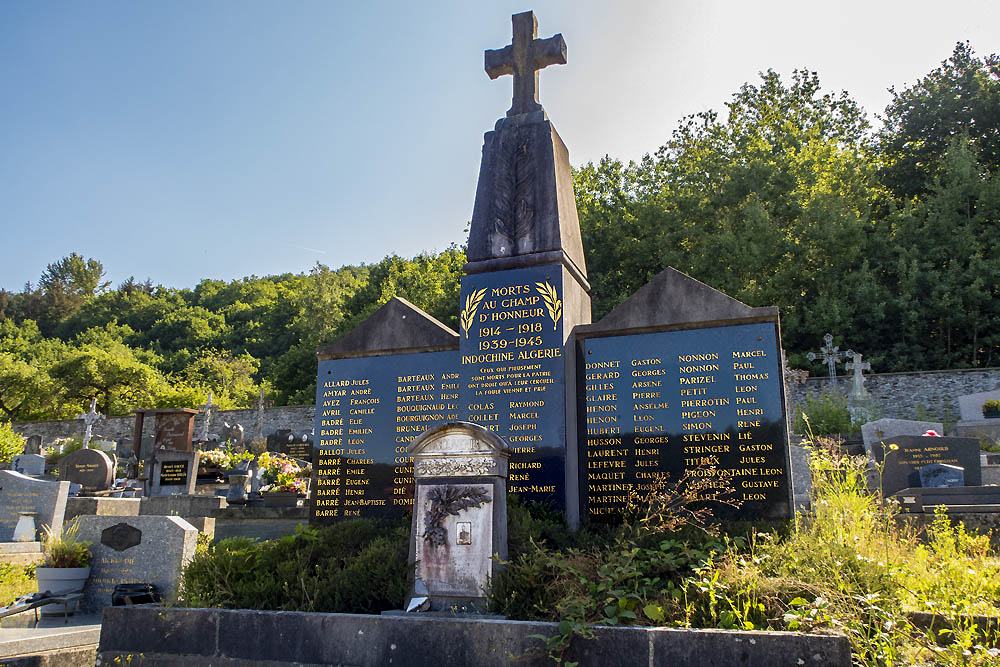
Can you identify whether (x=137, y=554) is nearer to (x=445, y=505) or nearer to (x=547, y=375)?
(x=445, y=505)

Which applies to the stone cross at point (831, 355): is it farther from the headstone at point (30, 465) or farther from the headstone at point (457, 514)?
the headstone at point (30, 465)

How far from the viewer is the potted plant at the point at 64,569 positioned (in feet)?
26.0

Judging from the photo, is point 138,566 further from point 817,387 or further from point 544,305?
point 817,387

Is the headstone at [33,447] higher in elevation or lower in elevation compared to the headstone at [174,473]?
→ higher

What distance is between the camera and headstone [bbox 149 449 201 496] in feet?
59.7

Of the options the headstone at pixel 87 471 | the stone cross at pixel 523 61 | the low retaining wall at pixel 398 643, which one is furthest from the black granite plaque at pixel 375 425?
the headstone at pixel 87 471

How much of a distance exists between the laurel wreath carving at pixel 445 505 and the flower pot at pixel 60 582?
488 cm

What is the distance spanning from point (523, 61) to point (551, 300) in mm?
3479

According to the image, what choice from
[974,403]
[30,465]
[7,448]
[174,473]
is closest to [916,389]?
[974,403]

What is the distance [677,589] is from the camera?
16.2 feet

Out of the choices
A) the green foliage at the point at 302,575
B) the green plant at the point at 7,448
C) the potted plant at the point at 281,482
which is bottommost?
the green foliage at the point at 302,575

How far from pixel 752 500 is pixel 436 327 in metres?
4.17

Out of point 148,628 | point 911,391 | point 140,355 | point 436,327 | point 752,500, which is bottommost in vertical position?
point 148,628

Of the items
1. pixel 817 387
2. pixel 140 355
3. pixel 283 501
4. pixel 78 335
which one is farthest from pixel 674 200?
pixel 78 335
